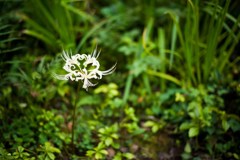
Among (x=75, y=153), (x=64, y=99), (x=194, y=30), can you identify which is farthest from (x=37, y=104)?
(x=194, y=30)

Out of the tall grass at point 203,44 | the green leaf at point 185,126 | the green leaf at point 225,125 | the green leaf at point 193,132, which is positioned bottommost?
the green leaf at point 193,132

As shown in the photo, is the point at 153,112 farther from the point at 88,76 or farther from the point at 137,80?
the point at 88,76

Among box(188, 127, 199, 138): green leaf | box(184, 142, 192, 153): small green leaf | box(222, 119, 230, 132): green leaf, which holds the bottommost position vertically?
box(184, 142, 192, 153): small green leaf

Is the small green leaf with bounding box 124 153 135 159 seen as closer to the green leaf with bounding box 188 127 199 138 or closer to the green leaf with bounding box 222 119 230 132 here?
the green leaf with bounding box 188 127 199 138

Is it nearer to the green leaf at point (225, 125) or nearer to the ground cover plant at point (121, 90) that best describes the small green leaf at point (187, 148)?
the ground cover plant at point (121, 90)

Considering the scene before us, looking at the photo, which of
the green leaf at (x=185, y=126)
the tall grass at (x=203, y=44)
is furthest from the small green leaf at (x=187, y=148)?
the tall grass at (x=203, y=44)

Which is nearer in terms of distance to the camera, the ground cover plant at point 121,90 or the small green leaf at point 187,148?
the ground cover plant at point 121,90

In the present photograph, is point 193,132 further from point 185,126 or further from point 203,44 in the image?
point 203,44

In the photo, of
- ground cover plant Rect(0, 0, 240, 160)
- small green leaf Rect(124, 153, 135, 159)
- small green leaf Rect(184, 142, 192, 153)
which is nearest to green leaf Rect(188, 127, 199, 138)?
ground cover plant Rect(0, 0, 240, 160)

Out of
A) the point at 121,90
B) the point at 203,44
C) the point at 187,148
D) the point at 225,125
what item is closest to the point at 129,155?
the point at 187,148
